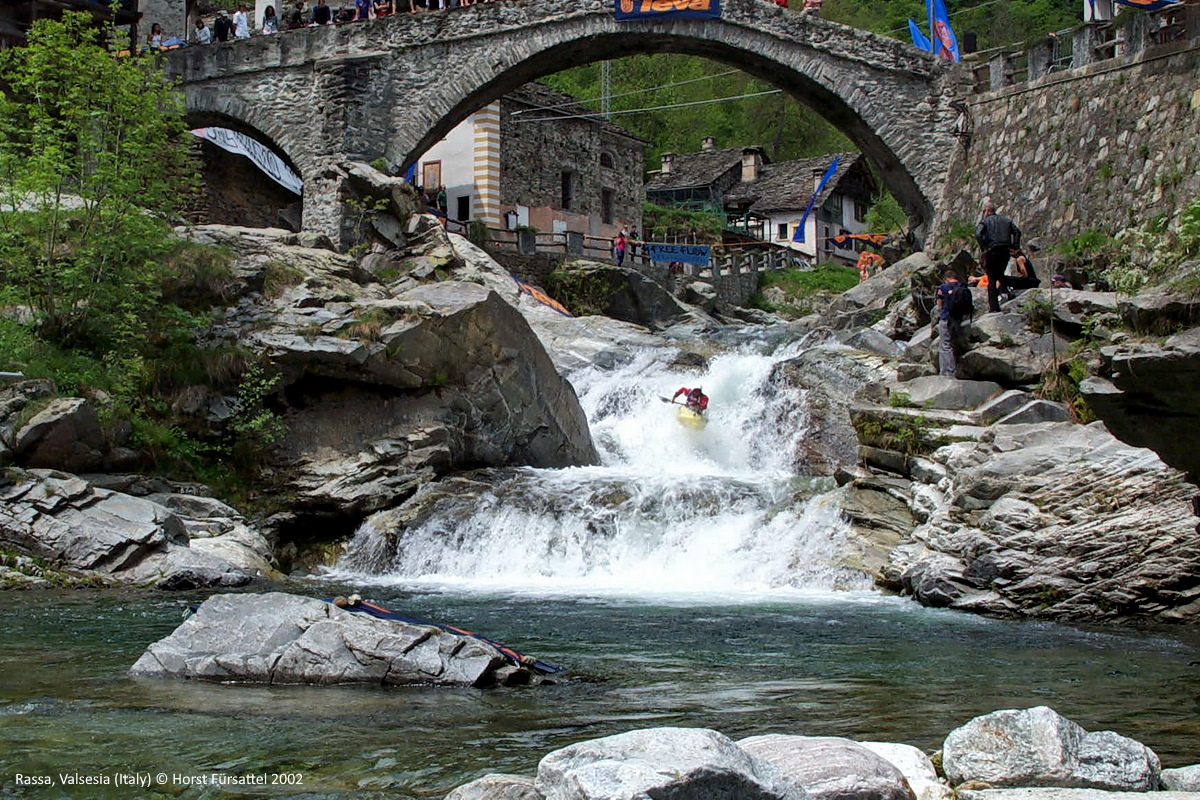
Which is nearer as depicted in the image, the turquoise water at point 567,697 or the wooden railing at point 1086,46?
the turquoise water at point 567,697

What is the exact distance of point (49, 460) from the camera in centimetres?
1272

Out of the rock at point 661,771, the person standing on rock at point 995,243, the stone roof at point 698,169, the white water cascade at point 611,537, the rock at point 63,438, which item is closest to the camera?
the rock at point 661,771

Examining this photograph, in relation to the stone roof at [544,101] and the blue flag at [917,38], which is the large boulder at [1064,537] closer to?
the blue flag at [917,38]

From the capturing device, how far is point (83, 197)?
14898 millimetres

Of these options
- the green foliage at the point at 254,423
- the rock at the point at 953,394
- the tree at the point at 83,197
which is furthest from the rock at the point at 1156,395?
the tree at the point at 83,197

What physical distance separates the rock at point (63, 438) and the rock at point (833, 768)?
10.4 metres

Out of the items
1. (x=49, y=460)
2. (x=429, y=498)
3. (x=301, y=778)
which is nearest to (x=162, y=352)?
(x=49, y=460)

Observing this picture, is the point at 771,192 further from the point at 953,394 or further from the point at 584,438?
the point at 953,394

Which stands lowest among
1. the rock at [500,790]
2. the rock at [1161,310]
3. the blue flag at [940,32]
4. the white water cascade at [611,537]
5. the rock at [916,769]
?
the white water cascade at [611,537]

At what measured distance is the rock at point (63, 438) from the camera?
496 inches

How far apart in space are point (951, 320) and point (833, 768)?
11747 mm

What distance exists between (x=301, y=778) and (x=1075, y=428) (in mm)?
8951

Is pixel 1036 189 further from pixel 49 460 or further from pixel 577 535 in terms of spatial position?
pixel 49 460

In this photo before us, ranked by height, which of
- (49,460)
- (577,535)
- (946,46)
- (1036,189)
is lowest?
(577,535)
